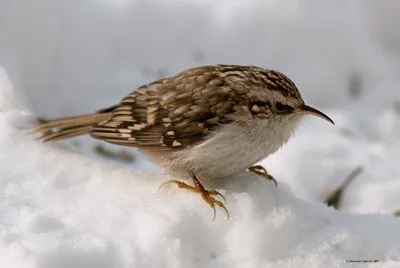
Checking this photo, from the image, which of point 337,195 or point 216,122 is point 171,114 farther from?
point 337,195

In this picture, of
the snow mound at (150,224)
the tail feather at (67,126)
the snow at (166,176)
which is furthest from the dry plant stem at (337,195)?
the tail feather at (67,126)

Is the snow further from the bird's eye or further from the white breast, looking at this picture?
the bird's eye

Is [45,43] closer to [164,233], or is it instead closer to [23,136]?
[23,136]

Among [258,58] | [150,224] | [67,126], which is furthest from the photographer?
[258,58]

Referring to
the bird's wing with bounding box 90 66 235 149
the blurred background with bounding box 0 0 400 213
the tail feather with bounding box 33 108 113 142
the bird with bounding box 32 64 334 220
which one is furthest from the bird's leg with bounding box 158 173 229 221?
the blurred background with bounding box 0 0 400 213

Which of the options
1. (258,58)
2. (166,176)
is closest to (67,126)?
(166,176)

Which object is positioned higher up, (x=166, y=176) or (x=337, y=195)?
(x=166, y=176)

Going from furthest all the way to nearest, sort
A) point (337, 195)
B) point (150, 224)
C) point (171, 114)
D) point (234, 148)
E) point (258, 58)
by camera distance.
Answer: point (258, 58) < point (337, 195) < point (171, 114) < point (234, 148) < point (150, 224)

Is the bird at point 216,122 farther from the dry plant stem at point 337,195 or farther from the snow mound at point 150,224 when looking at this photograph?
the dry plant stem at point 337,195
